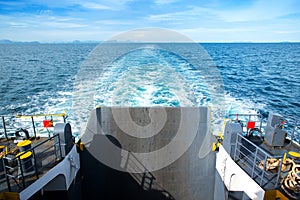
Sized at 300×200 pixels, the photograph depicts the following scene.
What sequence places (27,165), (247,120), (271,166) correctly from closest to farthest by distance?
(27,165) < (271,166) < (247,120)

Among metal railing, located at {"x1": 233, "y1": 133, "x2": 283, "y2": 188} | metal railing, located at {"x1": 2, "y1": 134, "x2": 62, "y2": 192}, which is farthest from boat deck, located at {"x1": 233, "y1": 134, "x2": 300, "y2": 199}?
metal railing, located at {"x1": 2, "y1": 134, "x2": 62, "y2": 192}

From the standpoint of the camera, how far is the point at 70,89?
56.6 feet

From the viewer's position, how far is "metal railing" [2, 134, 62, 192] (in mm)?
3983

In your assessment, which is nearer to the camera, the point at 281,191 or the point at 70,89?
the point at 281,191

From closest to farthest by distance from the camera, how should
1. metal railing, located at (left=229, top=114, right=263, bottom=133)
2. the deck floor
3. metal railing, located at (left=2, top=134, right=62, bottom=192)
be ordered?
1. metal railing, located at (left=2, top=134, right=62, bottom=192)
2. the deck floor
3. metal railing, located at (left=229, top=114, right=263, bottom=133)

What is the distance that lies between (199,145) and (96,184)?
11.2 ft

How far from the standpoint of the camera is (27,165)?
441 cm

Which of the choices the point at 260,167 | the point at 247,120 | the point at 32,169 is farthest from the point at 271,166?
the point at 247,120

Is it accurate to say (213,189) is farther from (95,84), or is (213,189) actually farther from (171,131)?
(95,84)

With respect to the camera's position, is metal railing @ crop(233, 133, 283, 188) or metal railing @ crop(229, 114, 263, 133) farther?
metal railing @ crop(229, 114, 263, 133)

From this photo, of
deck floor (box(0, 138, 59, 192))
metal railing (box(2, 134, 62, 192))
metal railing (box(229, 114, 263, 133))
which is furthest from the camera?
metal railing (box(229, 114, 263, 133))

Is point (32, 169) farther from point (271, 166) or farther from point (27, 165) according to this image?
point (271, 166)

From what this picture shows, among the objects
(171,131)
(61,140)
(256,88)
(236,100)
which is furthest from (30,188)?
(256,88)

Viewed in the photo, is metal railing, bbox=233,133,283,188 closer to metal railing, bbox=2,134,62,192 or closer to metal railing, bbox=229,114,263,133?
metal railing, bbox=229,114,263,133
